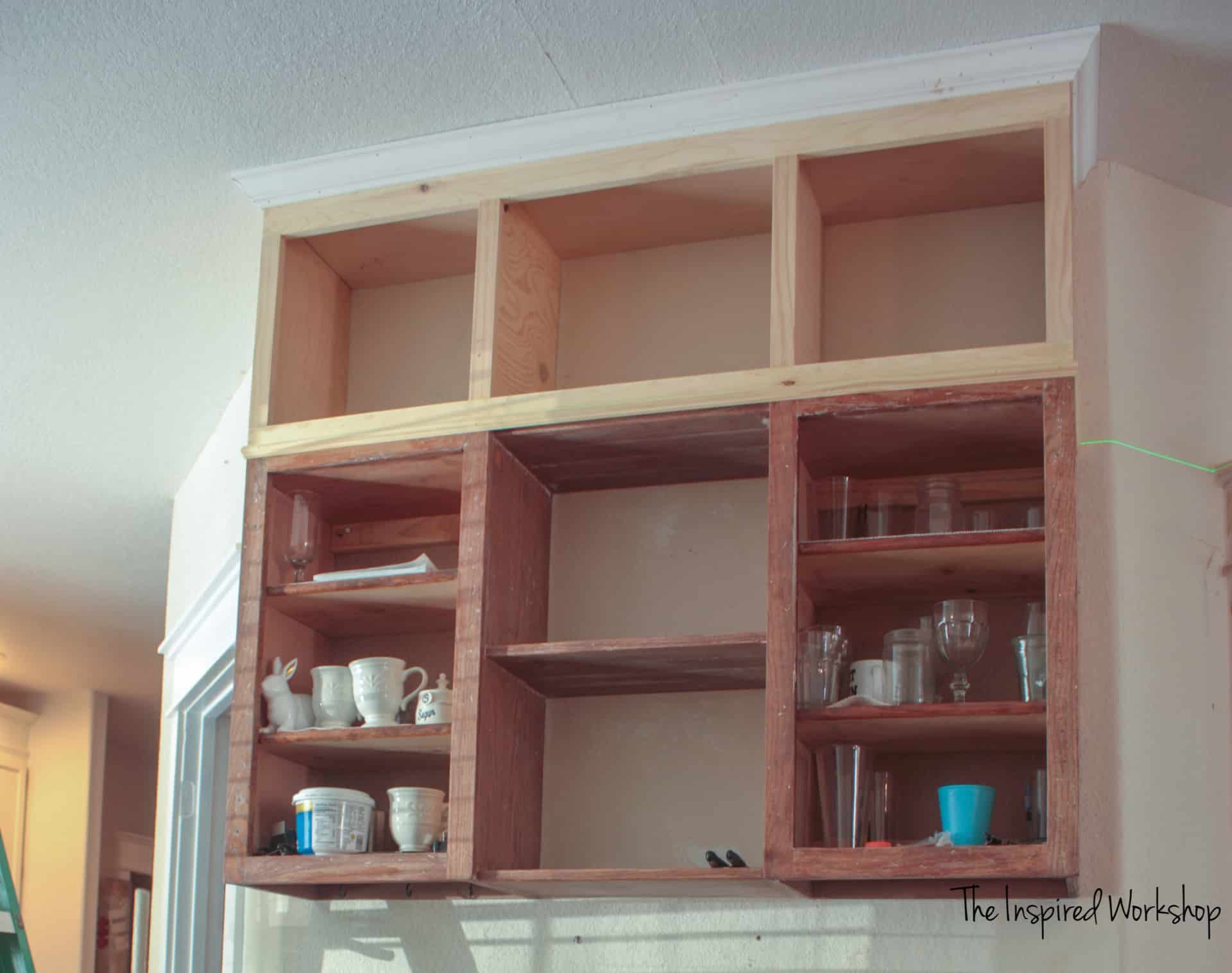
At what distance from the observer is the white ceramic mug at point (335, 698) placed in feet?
10.6

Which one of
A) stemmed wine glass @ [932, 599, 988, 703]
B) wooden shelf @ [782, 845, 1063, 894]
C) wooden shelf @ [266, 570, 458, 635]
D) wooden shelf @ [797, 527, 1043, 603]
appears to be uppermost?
wooden shelf @ [797, 527, 1043, 603]

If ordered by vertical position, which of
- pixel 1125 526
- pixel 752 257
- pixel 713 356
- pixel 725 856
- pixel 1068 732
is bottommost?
pixel 725 856

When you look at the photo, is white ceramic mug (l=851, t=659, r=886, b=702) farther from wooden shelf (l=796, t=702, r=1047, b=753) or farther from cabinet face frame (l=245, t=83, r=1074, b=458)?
cabinet face frame (l=245, t=83, r=1074, b=458)

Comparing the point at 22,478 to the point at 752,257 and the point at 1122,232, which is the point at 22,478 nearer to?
the point at 752,257

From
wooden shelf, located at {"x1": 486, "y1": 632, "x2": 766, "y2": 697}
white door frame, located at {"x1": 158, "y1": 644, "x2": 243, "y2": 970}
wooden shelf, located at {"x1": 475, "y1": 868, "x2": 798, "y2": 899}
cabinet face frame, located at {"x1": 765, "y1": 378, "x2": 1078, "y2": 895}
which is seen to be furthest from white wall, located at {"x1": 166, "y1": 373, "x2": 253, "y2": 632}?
cabinet face frame, located at {"x1": 765, "y1": 378, "x2": 1078, "y2": 895}

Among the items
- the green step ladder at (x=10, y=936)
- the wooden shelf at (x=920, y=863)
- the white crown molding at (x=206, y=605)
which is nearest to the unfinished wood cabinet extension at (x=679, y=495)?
the wooden shelf at (x=920, y=863)

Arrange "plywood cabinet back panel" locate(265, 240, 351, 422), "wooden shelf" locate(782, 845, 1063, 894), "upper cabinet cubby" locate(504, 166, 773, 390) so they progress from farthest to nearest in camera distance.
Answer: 1. "plywood cabinet back panel" locate(265, 240, 351, 422)
2. "upper cabinet cubby" locate(504, 166, 773, 390)
3. "wooden shelf" locate(782, 845, 1063, 894)

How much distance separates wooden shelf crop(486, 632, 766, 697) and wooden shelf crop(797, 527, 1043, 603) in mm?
177

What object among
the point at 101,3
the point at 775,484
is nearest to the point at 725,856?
the point at 775,484

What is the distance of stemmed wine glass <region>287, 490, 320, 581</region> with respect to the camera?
3.37 metres

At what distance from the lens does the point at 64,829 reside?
24.3ft

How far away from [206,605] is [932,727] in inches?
93.0

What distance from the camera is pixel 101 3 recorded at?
2.93 m

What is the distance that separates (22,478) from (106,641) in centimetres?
194
